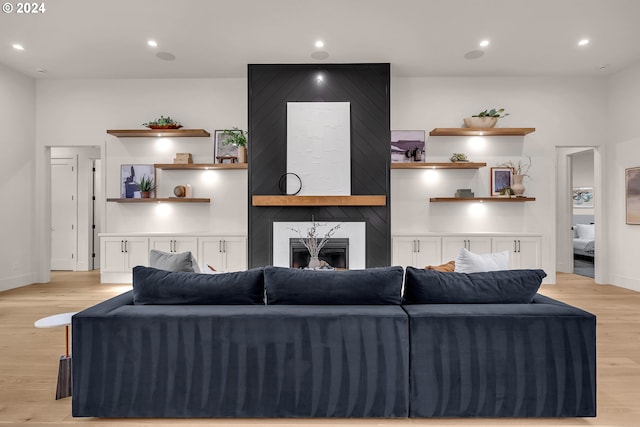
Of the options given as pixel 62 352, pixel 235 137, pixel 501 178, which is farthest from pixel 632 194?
pixel 62 352

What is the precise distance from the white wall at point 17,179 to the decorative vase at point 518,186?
24.7 ft

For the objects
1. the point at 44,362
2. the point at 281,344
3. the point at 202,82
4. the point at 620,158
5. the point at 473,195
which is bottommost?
the point at 44,362

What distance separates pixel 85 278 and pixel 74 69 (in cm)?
336

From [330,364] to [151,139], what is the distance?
531 cm

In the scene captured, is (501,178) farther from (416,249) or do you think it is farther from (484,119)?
(416,249)

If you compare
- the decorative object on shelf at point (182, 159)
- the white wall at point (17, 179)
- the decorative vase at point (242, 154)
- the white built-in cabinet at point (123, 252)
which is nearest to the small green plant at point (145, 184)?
the decorative object on shelf at point (182, 159)

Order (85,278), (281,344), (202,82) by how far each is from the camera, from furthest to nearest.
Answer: (85,278)
(202,82)
(281,344)

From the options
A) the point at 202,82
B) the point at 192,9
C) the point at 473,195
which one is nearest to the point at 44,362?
the point at 192,9

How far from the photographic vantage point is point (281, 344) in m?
1.90

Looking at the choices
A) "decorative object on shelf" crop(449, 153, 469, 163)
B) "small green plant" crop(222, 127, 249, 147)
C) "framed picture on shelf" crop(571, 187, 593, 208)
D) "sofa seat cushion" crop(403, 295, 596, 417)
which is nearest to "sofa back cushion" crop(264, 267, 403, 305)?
"sofa seat cushion" crop(403, 295, 596, 417)

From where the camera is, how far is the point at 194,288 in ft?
6.78

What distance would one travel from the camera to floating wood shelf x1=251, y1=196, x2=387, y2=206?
5.41 meters

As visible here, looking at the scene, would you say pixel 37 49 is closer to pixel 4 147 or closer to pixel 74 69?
pixel 74 69

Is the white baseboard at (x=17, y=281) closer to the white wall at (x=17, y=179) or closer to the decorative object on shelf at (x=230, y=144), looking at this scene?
the white wall at (x=17, y=179)
